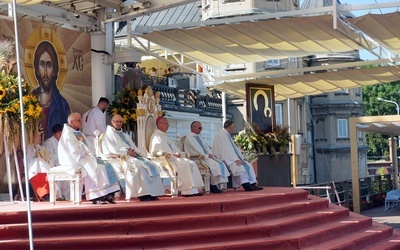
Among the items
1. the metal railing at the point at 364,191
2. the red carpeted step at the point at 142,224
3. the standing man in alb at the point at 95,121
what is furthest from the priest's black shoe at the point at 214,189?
the metal railing at the point at 364,191

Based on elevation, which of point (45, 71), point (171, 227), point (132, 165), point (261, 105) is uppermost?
point (45, 71)

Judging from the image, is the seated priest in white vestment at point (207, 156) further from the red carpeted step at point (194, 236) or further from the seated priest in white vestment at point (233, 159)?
the red carpeted step at point (194, 236)

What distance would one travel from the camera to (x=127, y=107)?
675 inches

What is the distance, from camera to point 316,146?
57.9m

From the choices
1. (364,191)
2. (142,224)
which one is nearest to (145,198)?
(142,224)

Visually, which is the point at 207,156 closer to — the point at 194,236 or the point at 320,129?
the point at 194,236

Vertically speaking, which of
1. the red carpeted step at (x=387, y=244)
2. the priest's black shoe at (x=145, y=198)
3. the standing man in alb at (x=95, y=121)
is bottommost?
the red carpeted step at (x=387, y=244)

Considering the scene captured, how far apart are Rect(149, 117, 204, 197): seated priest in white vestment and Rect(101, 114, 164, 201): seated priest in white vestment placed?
0.56 meters

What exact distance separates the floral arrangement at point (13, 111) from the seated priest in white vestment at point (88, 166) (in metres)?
0.72

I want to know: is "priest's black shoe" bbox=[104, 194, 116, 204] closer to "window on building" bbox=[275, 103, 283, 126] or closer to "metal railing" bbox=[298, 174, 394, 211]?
"metal railing" bbox=[298, 174, 394, 211]

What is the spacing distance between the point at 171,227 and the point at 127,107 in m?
5.44

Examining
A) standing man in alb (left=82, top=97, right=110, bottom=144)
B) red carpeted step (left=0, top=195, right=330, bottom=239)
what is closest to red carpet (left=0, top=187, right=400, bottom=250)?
red carpeted step (left=0, top=195, right=330, bottom=239)

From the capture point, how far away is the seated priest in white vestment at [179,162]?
1491 cm

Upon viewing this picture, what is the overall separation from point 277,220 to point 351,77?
1051cm
